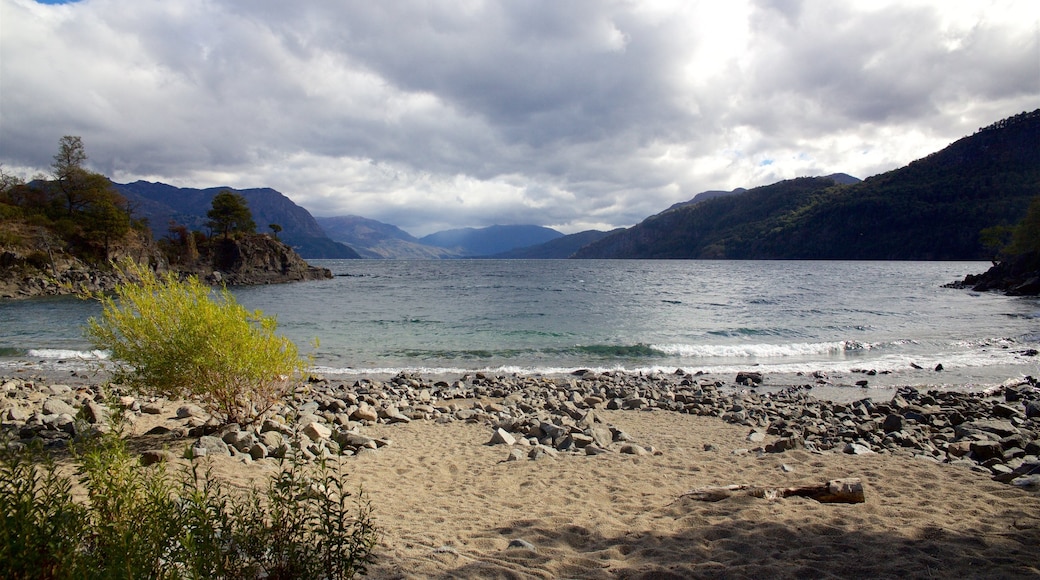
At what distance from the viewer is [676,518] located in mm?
5977

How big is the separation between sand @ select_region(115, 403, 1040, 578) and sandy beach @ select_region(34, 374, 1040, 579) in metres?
0.02

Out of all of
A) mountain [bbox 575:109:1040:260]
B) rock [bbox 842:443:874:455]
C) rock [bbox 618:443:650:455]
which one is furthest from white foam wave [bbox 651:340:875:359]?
mountain [bbox 575:109:1040:260]

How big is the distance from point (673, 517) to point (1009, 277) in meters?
78.1

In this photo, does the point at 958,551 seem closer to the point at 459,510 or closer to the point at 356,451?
the point at 459,510

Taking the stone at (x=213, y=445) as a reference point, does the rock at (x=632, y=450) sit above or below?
below

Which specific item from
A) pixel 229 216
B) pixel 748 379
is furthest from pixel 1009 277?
pixel 229 216

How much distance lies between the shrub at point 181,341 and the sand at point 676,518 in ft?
5.37

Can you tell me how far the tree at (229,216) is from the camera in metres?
91.6

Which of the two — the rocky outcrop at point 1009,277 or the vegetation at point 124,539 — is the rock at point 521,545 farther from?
the rocky outcrop at point 1009,277

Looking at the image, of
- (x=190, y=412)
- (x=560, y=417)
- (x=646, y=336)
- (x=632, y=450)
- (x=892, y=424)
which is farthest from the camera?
(x=646, y=336)

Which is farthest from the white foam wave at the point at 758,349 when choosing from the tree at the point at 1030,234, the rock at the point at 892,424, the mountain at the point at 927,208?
the mountain at the point at 927,208

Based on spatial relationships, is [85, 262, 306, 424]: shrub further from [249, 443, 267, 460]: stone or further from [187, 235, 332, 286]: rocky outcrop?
[187, 235, 332, 286]: rocky outcrop

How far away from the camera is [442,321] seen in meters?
32.0

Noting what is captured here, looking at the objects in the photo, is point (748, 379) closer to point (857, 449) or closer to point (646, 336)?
point (857, 449)
